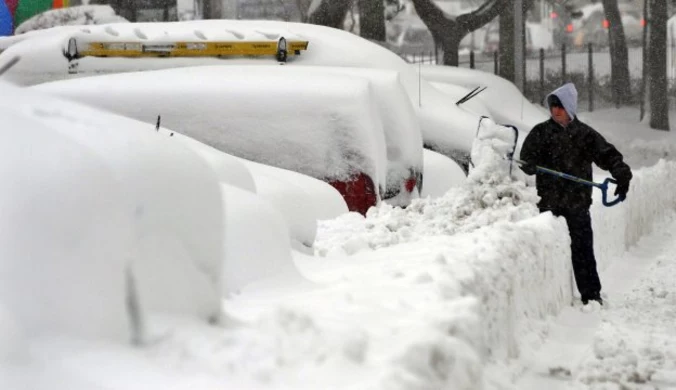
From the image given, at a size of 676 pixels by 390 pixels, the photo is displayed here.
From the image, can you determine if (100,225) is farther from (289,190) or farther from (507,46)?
(507,46)

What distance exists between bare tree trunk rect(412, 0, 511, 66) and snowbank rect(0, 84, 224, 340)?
92.8 ft

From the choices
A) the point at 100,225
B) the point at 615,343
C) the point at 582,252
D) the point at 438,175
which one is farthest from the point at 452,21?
the point at 100,225

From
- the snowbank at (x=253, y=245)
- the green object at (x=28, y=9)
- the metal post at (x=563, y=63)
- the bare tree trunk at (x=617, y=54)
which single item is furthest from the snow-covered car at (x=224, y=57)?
the metal post at (x=563, y=63)

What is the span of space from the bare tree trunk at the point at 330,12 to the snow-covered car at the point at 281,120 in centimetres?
1401

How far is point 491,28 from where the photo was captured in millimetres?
73125

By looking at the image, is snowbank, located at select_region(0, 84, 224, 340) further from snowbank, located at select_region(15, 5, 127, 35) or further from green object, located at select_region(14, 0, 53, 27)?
snowbank, located at select_region(15, 5, 127, 35)

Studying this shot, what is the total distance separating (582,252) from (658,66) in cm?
2423

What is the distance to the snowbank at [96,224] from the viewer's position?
3744mm

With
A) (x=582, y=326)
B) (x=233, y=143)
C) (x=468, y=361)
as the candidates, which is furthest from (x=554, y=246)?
(x=468, y=361)

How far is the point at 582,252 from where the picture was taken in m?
9.10

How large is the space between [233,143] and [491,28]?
64.5 meters

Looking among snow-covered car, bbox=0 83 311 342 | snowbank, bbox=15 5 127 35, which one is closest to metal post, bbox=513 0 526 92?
snowbank, bbox=15 5 127 35

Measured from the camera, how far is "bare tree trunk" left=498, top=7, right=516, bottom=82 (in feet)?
99.1

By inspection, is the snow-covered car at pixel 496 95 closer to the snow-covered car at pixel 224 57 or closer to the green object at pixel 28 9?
the snow-covered car at pixel 224 57
